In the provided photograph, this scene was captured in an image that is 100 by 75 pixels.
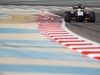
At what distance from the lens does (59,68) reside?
7293 millimetres

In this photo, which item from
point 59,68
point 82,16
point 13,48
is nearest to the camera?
point 59,68

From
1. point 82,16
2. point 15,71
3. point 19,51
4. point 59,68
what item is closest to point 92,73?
point 59,68

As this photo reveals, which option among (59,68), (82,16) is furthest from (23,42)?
(82,16)

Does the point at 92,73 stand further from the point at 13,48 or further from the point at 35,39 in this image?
the point at 35,39

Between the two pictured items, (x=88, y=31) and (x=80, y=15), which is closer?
(x=88, y=31)

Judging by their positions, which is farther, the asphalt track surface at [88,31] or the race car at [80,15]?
the race car at [80,15]

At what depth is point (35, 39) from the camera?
1230 cm

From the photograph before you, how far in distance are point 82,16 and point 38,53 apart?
35.0 ft

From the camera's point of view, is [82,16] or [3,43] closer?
[3,43]

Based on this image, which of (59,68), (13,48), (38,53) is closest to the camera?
(59,68)

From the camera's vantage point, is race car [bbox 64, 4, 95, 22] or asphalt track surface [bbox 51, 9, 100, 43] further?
race car [bbox 64, 4, 95, 22]

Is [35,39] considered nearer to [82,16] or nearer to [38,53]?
[38,53]

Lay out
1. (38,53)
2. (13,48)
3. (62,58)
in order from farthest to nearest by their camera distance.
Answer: (13,48) < (38,53) < (62,58)

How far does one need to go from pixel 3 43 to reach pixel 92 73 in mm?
5187
